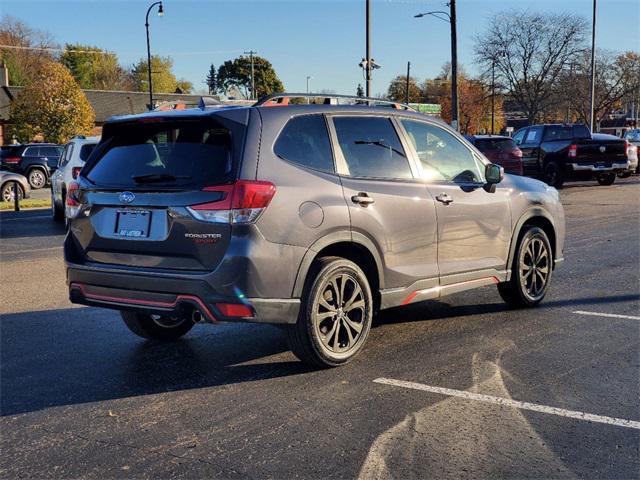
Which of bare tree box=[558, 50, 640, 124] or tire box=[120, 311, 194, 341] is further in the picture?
bare tree box=[558, 50, 640, 124]

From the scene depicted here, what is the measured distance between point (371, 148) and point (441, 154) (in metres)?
0.91

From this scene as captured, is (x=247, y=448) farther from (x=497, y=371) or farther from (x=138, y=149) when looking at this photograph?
(x=138, y=149)

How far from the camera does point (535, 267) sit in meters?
6.86

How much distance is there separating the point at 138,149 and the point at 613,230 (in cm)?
1028

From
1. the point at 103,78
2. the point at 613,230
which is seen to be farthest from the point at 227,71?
the point at 613,230

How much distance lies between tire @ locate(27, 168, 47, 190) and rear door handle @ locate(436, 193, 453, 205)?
94.9 ft

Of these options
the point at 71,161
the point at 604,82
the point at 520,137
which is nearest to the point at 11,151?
the point at 71,161

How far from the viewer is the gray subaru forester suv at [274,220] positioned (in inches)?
176

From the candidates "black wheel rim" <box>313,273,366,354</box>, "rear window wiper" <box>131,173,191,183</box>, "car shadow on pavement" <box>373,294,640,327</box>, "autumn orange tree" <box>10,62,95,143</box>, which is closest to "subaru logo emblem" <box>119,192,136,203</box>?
"rear window wiper" <box>131,173,191,183</box>

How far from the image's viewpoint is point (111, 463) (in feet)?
11.5

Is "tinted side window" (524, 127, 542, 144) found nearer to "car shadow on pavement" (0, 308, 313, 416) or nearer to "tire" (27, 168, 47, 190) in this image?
"car shadow on pavement" (0, 308, 313, 416)

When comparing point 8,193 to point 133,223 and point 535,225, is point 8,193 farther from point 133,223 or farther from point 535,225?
point 133,223

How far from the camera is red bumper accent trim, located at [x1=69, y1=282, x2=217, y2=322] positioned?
446cm

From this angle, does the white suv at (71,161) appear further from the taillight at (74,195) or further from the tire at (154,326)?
the taillight at (74,195)
